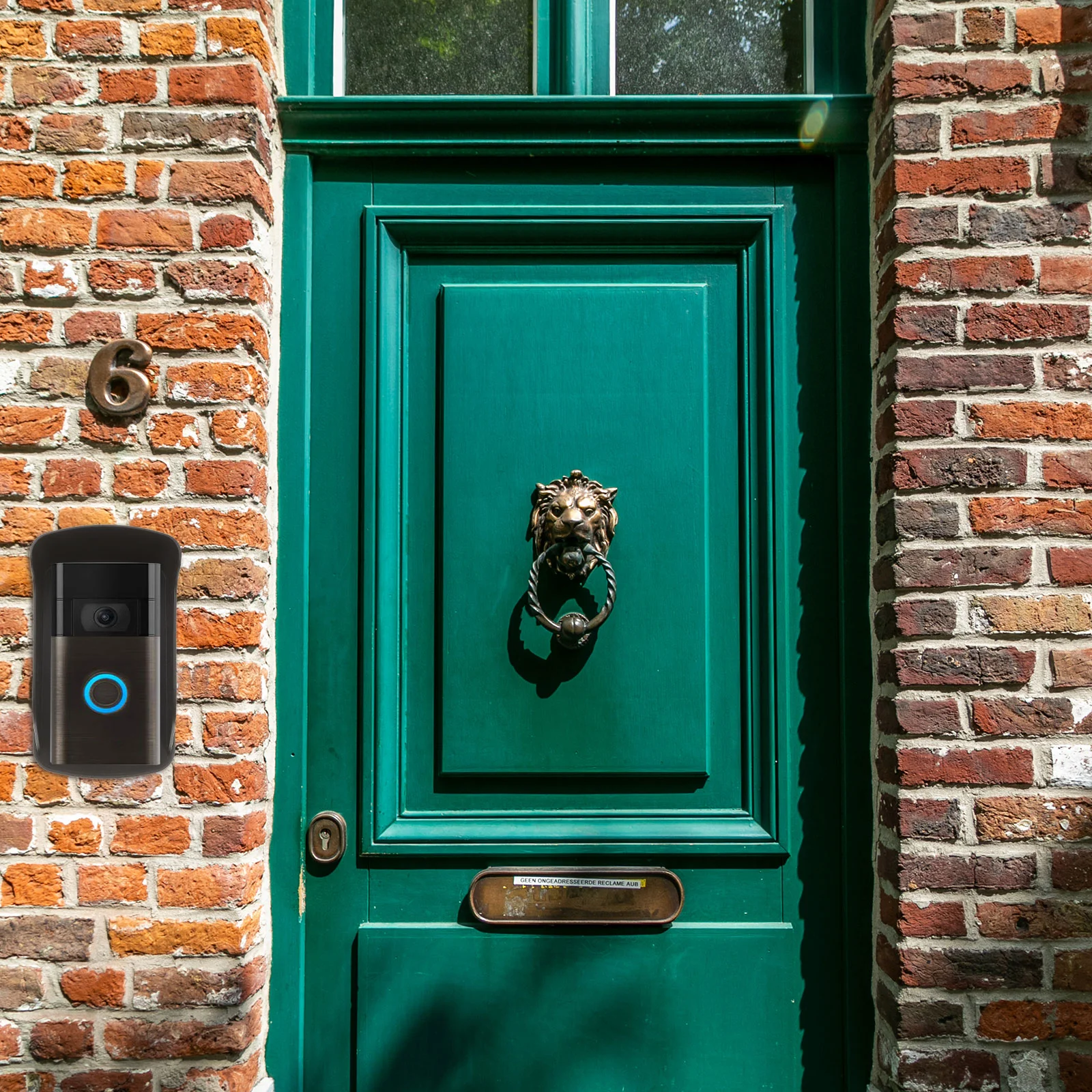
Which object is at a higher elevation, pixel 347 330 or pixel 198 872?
pixel 347 330

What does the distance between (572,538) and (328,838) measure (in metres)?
0.82

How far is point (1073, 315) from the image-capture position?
5.66 ft

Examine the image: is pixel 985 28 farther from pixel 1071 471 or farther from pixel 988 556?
pixel 988 556

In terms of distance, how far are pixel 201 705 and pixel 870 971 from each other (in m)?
1.45

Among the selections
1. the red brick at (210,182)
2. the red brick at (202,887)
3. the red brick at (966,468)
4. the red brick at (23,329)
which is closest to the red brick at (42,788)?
the red brick at (202,887)

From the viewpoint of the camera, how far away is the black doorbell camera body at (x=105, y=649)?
1.71 m

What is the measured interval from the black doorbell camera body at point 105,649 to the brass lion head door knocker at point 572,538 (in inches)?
28.1

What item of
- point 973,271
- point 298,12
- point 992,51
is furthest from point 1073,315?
point 298,12

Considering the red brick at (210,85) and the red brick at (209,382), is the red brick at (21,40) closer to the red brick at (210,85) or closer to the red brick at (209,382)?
the red brick at (210,85)

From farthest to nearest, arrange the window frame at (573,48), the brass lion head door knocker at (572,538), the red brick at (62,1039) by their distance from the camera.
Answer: the window frame at (573,48) < the brass lion head door knocker at (572,538) < the red brick at (62,1039)

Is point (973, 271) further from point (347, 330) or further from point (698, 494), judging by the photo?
point (347, 330)

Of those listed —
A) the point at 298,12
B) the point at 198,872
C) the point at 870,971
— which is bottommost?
the point at 870,971

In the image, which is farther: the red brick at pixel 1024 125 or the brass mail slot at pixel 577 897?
the brass mail slot at pixel 577 897

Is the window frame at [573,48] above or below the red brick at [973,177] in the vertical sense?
above
